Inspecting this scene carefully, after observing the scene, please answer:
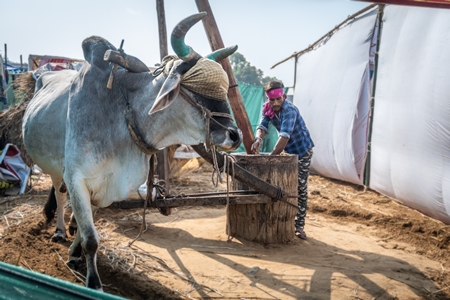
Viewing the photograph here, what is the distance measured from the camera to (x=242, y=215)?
389 centimetres

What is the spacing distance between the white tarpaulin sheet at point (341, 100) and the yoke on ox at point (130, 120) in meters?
4.74

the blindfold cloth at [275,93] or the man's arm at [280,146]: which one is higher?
the blindfold cloth at [275,93]

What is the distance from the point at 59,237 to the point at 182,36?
245 cm

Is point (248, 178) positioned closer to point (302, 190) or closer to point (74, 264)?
point (302, 190)

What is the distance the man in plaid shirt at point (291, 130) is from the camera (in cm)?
401

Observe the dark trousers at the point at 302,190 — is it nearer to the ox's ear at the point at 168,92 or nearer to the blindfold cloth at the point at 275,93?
the blindfold cloth at the point at 275,93

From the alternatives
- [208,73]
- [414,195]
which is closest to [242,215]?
[208,73]

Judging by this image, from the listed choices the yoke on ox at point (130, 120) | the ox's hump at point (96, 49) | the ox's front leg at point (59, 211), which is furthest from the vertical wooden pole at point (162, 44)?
the yoke on ox at point (130, 120)

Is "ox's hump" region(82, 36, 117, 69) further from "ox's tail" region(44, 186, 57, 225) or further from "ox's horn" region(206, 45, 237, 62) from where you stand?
"ox's tail" region(44, 186, 57, 225)

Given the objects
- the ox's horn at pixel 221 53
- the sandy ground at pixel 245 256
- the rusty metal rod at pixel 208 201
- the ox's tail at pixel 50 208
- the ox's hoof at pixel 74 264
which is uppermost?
the ox's horn at pixel 221 53

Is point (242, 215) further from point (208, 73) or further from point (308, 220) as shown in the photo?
point (208, 73)

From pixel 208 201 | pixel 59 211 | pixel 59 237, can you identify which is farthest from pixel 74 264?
pixel 208 201

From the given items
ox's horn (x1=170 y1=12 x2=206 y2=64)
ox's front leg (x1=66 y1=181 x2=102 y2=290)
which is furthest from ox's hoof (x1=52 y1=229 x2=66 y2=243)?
ox's horn (x1=170 y1=12 x2=206 y2=64)

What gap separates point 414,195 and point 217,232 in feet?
8.64
